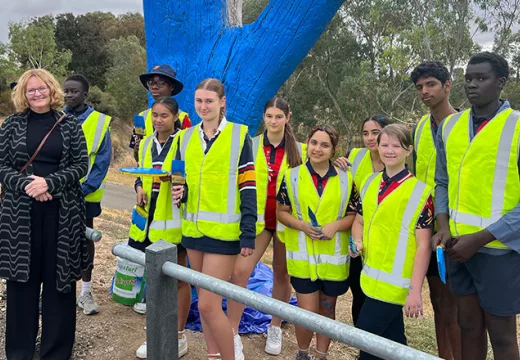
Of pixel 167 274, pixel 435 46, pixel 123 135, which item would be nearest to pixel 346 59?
pixel 435 46

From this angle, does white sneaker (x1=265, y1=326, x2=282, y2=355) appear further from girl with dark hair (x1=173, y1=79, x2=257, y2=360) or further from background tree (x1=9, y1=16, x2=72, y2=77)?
background tree (x1=9, y1=16, x2=72, y2=77)

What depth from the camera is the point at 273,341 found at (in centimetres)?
338

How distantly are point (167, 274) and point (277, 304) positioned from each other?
1.65 ft

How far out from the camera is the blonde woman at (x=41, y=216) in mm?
2684

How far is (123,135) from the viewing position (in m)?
29.1

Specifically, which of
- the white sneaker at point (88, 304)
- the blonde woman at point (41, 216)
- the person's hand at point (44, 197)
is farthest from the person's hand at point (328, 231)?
the white sneaker at point (88, 304)

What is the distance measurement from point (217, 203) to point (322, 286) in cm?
88

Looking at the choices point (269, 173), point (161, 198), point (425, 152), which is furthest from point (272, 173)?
point (425, 152)

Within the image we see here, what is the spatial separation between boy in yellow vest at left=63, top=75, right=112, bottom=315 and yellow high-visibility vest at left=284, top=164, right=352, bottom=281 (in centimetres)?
165

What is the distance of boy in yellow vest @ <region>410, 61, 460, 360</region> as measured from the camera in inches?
110

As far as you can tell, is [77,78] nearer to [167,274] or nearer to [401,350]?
[167,274]

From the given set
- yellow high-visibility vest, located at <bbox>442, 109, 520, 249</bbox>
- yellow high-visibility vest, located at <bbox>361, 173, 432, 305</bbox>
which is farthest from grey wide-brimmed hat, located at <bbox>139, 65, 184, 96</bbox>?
yellow high-visibility vest, located at <bbox>442, 109, 520, 249</bbox>

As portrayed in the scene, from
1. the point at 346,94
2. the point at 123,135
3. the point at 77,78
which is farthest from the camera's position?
the point at 123,135

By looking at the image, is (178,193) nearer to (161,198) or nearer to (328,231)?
(161,198)
